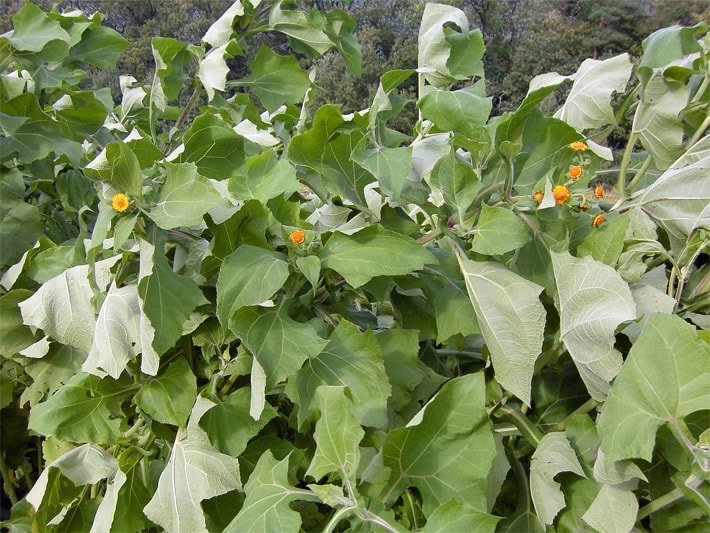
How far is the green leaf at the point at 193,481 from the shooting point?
1.67 feet

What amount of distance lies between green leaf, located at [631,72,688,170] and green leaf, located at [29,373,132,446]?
1.89 ft

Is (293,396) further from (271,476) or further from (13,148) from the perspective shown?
(13,148)

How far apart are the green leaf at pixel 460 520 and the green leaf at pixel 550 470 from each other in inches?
3.1

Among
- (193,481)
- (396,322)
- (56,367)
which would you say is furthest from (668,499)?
(56,367)

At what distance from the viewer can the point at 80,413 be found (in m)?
0.57

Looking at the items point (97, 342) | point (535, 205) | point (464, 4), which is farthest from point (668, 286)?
point (464, 4)

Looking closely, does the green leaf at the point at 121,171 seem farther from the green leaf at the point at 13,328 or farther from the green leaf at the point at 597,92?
the green leaf at the point at 597,92

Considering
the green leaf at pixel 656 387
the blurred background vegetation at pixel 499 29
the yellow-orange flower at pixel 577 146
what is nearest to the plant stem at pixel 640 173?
the yellow-orange flower at pixel 577 146

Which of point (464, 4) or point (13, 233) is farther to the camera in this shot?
point (464, 4)

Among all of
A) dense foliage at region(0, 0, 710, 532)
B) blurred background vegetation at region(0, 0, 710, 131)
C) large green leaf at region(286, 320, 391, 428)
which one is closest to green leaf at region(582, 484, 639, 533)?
dense foliage at region(0, 0, 710, 532)

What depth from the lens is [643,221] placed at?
1.91 ft

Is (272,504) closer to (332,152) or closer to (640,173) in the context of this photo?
(332,152)

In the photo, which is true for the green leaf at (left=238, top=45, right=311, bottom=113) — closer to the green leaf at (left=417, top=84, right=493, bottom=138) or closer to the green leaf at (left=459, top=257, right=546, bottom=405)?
the green leaf at (left=417, top=84, right=493, bottom=138)

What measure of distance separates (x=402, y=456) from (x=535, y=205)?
0.74ft
